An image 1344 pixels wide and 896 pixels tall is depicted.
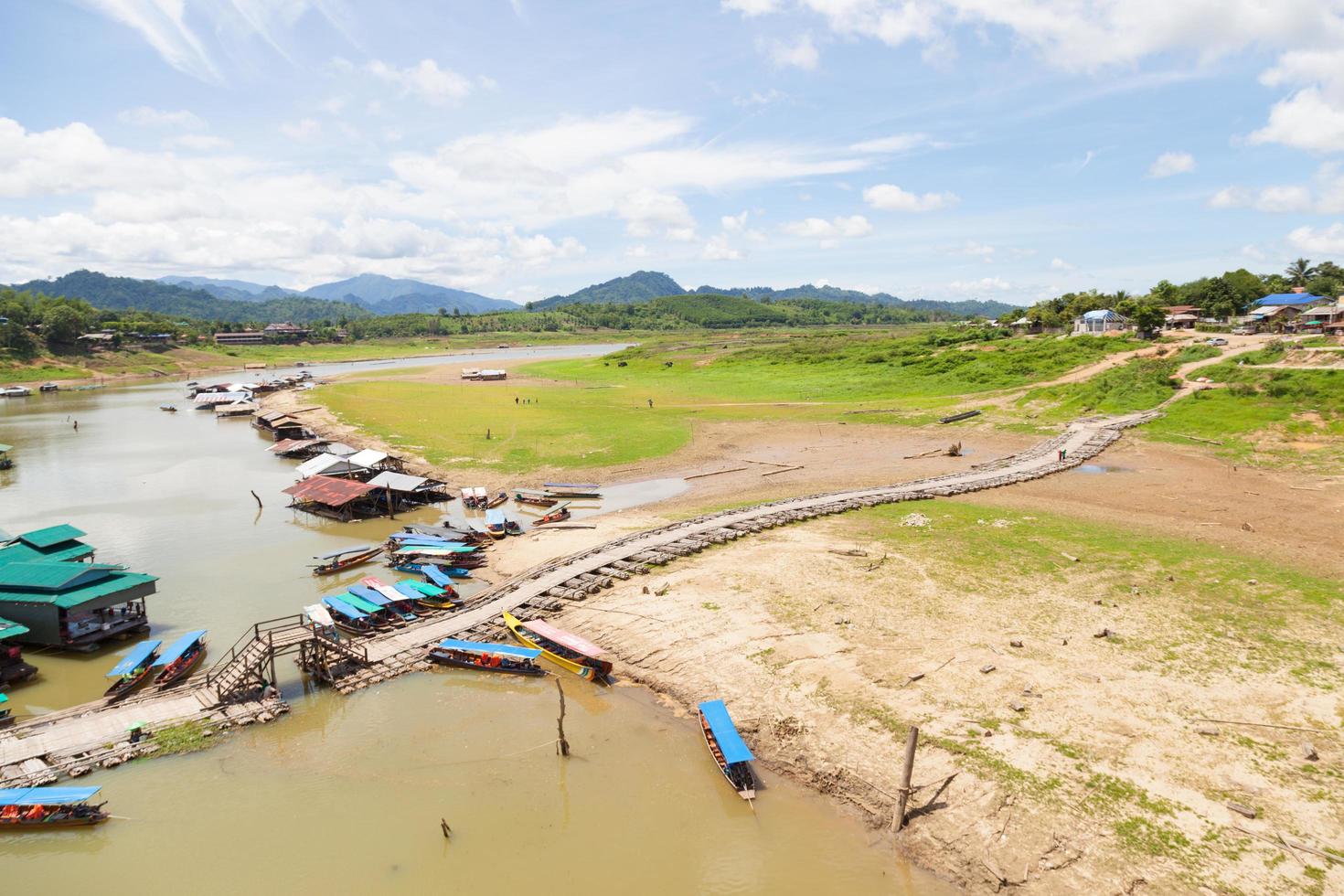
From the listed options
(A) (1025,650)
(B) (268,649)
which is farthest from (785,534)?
(B) (268,649)

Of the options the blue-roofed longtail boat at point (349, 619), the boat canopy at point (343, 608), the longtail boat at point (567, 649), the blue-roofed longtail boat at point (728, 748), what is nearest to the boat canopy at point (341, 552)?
the boat canopy at point (343, 608)

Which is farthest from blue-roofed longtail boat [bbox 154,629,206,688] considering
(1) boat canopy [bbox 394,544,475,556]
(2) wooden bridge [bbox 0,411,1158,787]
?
(1) boat canopy [bbox 394,544,475,556]

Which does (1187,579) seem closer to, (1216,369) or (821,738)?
(821,738)

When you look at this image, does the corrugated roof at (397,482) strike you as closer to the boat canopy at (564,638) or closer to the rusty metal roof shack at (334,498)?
the rusty metal roof shack at (334,498)

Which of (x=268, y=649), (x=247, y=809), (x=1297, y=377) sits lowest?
(x=247, y=809)

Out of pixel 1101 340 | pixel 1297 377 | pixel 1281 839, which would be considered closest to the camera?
pixel 1281 839

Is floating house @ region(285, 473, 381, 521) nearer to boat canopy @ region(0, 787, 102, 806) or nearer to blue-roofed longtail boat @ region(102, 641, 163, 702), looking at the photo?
blue-roofed longtail boat @ region(102, 641, 163, 702)

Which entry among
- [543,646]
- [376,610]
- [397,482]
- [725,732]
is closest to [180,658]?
[376,610]
